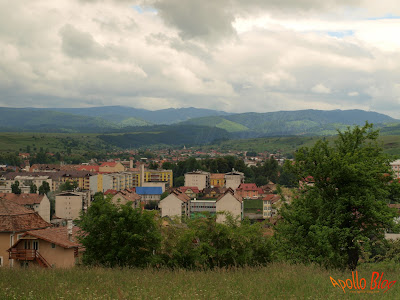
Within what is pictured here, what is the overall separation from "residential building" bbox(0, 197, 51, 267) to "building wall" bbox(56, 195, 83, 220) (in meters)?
51.5

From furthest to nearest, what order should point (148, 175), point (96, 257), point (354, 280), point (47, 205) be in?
point (148, 175) → point (47, 205) → point (96, 257) → point (354, 280)

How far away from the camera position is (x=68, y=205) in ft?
234

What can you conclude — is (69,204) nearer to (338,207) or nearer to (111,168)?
(111,168)

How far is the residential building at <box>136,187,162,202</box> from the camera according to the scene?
8968 cm

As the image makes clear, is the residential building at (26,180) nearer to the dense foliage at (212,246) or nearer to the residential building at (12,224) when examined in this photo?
the residential building at (12,224)

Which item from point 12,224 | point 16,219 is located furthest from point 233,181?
point 12,224

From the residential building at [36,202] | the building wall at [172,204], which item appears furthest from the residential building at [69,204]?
the building wall at [172,204]

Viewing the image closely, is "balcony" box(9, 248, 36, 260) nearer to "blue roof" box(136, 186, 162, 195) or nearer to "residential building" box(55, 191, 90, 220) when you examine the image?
"residential building" box(55, 191, 90, 220)

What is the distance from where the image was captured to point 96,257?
16016 millimetres

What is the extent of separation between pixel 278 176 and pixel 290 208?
343 ft

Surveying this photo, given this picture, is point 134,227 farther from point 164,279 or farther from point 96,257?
point 164,279

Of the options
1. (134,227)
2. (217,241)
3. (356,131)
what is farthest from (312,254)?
(134,227)

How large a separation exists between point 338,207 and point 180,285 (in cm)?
752

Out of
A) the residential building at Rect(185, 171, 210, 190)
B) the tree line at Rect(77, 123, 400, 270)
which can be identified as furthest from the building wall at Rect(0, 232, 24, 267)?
the residential building at Rect(185, 171, 210, 190)
